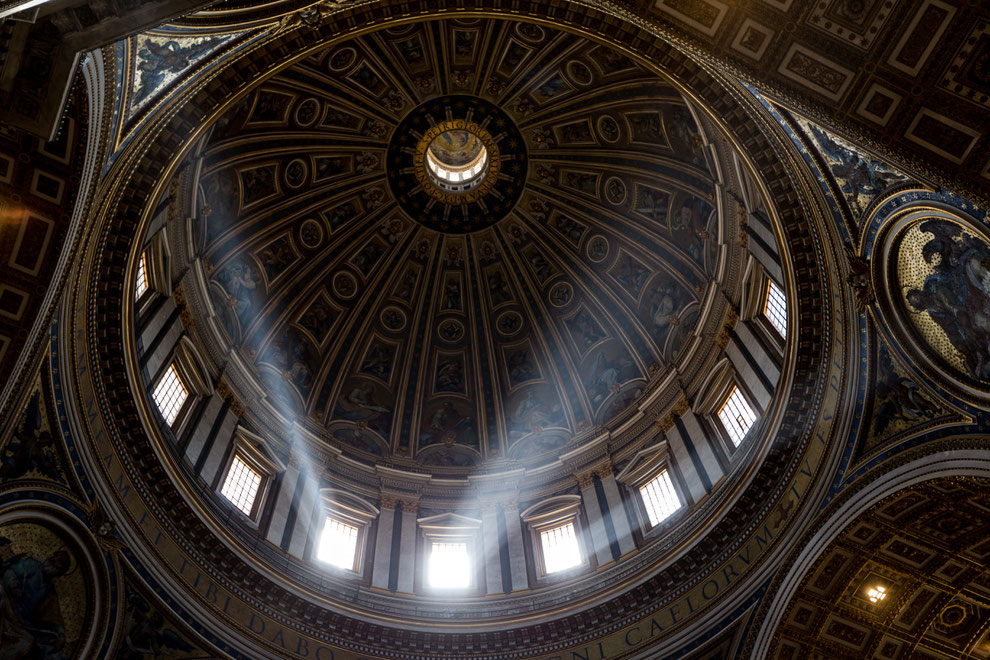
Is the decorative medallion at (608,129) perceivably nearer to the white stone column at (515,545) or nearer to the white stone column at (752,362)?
the white stone column at (752,362)

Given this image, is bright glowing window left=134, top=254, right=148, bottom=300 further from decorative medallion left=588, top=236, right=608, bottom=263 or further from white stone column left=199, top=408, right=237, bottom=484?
decorative medallion left=588, top=236, right=608, bottom=263

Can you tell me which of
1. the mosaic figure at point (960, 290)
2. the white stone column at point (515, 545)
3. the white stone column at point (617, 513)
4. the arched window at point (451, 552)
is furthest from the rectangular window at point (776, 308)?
the arched window at point (451, 552)

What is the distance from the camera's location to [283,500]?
21.2m

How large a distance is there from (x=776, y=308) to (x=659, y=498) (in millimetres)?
5542

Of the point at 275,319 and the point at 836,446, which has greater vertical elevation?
the point at 275,319

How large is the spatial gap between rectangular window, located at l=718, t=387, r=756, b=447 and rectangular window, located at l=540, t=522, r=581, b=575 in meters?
4.87

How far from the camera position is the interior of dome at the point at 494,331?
11961 mm

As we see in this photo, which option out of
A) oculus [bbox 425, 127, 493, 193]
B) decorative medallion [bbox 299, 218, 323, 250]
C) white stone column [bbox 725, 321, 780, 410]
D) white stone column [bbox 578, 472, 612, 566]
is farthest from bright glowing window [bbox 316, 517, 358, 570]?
oculus [bbox 425, 127, 493, 193]

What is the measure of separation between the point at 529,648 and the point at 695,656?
12.1 feet

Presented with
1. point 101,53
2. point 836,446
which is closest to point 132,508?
point 101,53

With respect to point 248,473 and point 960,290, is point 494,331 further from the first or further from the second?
point 960,290

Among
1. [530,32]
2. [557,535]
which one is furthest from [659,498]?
[530,32]

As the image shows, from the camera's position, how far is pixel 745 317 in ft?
69.4

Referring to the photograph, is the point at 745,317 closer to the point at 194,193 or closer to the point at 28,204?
the point at 194,193
